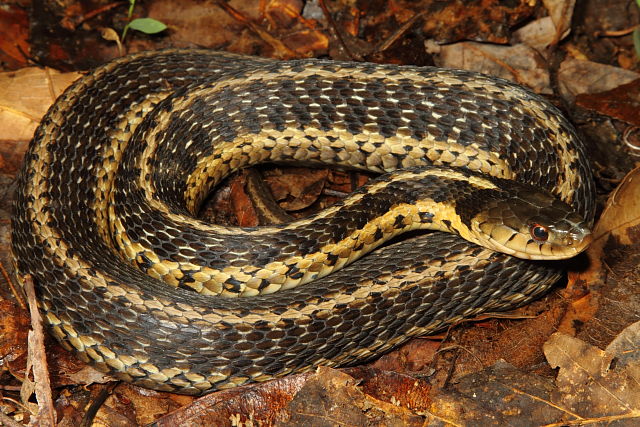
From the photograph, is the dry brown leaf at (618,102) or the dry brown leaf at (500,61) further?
the dry brown leaf at (500,61)

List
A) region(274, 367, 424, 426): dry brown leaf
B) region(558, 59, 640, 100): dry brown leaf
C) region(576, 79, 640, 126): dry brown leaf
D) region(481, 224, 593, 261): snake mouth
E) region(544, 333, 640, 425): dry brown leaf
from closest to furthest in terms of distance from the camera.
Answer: region(544, 333, 640, 425): dry brown leaf
region(274, 367, 424, 426): dry brown leaf
region(481, 224, 593, 261): snake mouth
region(576, 79, 640, 126): dry brown leaf
region(558, 59, 640, 100): dry brown leaf

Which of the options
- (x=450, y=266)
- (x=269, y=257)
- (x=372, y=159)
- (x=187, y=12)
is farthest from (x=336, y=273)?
(x=187, y=12)

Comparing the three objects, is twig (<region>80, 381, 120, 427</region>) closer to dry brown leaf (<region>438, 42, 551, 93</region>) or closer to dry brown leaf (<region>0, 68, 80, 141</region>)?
dry brown leaf (<region>0, 68, 80, 141</region>)

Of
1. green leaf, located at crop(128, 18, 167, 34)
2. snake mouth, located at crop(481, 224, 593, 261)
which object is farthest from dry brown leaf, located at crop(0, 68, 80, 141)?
snake mouth, located at crop(481, 224, 593, 261)

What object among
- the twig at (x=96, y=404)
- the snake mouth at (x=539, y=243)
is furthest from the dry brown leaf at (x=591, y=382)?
the twig at (x=96, y=404)

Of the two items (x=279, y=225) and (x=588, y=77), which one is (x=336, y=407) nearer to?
(x=279, y=225)

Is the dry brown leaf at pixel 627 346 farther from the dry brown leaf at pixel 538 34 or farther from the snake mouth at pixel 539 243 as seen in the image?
the dry brown leaf at pixel 538 34

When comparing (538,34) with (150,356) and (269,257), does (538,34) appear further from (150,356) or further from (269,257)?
(150,356)
